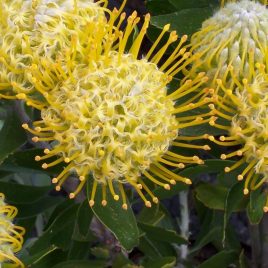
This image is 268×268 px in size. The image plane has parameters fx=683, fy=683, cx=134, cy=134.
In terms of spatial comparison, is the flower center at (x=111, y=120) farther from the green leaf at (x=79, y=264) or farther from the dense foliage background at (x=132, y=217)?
the green leaf at (x=79, y=264)

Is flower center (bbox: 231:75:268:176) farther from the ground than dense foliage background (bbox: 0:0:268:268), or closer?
farther from the ground

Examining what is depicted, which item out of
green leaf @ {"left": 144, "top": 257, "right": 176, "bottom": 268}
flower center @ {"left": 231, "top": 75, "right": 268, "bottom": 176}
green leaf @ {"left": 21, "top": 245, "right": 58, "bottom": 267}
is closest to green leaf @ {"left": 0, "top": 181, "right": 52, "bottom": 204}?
green leaf @ {"left": 21, "top": 245, "right": 58, "bottom": 267}

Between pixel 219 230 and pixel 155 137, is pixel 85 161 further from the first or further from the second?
pixel 219 230

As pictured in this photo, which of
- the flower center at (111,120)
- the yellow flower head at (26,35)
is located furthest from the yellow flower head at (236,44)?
the yellow flower head at (26,35)

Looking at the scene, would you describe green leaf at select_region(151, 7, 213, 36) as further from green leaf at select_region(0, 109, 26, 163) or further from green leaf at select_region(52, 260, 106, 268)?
green leaf at select_region(52, 260, 106, 268)

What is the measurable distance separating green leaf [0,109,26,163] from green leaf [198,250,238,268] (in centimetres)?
66

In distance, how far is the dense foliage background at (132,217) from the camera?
172 centimetres

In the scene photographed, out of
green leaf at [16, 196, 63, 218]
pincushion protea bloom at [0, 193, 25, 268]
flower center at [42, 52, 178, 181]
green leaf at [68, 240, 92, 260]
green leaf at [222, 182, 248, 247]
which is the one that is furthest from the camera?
green leaf at [16, 196, 63, 218]

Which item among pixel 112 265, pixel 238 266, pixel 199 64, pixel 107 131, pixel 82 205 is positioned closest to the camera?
pixel 107 131

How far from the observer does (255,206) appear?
1.71 metres

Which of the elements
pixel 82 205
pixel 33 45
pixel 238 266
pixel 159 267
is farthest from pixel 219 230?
pixel 33 45

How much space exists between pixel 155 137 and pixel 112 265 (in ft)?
1.92

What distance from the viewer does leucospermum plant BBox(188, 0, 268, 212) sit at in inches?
61.2

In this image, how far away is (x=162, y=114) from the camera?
5.14ft
